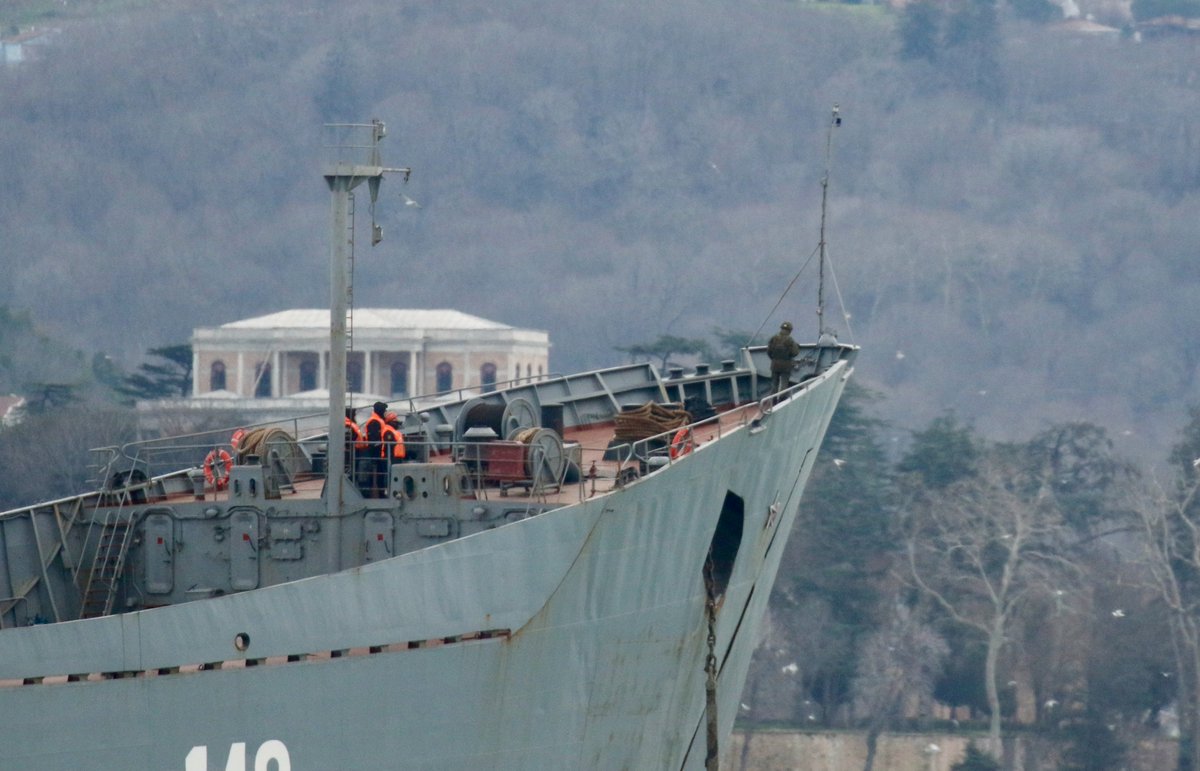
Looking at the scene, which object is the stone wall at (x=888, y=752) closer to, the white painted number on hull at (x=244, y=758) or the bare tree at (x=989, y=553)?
the bare tree at (x=989, y=553)

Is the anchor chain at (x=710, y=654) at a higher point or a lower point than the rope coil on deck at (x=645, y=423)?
lower

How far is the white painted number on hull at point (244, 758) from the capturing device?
62.8 ft

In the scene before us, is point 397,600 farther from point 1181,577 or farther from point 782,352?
point 1181,577

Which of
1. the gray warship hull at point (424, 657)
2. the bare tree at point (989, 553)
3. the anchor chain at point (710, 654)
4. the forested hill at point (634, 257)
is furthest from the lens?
the forested hill at point (634, 257)

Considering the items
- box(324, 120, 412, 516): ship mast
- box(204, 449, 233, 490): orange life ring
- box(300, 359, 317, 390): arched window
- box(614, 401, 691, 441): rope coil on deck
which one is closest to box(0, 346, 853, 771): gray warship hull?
box(324, 120, 412, 516): ship mast

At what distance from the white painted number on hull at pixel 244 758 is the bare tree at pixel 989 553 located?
59.7 meters

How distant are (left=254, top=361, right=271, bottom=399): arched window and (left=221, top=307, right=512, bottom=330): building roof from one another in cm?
289

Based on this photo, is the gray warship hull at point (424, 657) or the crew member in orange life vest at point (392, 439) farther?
the crew member in orange life vest at point (392, 439)

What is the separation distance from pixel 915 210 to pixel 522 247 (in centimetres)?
3550

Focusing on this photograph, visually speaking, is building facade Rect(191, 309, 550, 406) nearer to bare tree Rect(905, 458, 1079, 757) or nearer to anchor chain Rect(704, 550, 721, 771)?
bare tree Rect(905, 458, 1079, 757)

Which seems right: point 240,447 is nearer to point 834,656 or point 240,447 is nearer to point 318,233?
point 834,656

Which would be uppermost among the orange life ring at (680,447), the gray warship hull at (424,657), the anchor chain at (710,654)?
the orange life ring at (680,447)

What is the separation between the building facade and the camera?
149 metres

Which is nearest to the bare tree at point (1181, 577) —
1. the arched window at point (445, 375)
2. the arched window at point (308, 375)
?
the arched window at point (445, 375)
